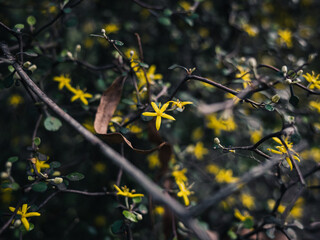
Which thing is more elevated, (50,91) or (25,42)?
(25,42)

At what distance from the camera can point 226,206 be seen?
239 centimetres

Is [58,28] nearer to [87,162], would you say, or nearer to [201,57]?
[87,162]

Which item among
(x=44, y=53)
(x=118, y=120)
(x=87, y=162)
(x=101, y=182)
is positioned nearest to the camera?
(x=118, y=120)

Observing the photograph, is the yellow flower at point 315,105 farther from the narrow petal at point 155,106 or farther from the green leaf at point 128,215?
the green leaf at point 128,215

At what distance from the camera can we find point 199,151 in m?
2.57

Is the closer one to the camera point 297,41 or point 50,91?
point 50,91

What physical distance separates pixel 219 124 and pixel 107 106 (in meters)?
1.19

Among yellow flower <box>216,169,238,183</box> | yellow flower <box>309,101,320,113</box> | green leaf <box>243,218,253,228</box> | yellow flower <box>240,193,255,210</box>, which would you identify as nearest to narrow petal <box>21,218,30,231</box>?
green leaf <box>243,218,253,228</box>

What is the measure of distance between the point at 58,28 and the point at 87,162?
122 centimetres

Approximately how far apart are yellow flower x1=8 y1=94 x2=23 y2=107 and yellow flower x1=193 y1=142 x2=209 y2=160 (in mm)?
1794

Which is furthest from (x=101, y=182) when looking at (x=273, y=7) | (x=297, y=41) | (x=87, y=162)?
(x=273, y=7)

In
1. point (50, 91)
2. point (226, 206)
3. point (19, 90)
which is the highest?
point (50, 91)

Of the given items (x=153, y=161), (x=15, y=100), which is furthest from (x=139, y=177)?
(x=15, y=100)

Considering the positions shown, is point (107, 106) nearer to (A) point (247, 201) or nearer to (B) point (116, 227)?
(B) point (116, 227)
